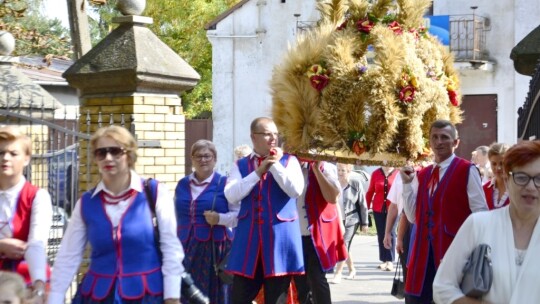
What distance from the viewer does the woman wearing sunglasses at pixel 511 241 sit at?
16.2ft

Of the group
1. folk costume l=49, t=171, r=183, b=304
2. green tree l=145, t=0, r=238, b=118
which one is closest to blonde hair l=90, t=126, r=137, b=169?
folk costume l=49, t=171, r=183, b=304

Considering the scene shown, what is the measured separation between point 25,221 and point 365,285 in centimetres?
869

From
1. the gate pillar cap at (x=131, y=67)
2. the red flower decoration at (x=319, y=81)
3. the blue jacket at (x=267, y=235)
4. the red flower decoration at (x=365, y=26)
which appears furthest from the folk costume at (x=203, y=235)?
the red flower decoration at (x=365, y=26)

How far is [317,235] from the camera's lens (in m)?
9.88

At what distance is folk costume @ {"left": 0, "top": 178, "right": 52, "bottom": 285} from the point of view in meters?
6.20

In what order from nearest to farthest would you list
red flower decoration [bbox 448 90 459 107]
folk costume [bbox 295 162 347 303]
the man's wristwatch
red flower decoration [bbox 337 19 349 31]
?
the man's wristwatch < red flower decoration [bbox 337 19 349 31] < red flower decoration [bbox 448 90 459 107] < folk costume [bbox 295 162 347 303]

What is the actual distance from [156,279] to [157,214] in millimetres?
376

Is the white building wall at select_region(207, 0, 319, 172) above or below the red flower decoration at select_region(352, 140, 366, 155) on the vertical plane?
above

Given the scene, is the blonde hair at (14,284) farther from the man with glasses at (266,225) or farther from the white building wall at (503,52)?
the white building wall at (503,52)

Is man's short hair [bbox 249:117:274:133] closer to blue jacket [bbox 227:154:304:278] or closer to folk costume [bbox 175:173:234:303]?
blue jacket [bbox 227:154:304:278]

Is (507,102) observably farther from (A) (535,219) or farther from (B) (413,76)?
(A) (535,219)

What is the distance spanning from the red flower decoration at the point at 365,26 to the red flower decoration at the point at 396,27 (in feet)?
0.45

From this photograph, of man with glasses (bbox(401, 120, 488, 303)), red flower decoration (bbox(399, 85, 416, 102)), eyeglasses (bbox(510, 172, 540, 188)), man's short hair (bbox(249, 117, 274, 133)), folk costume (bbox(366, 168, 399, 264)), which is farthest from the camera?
folk costume (bbox(366, 168, 399, 264))

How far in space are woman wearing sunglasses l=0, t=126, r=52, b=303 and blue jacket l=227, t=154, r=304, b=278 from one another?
2.69 metres
